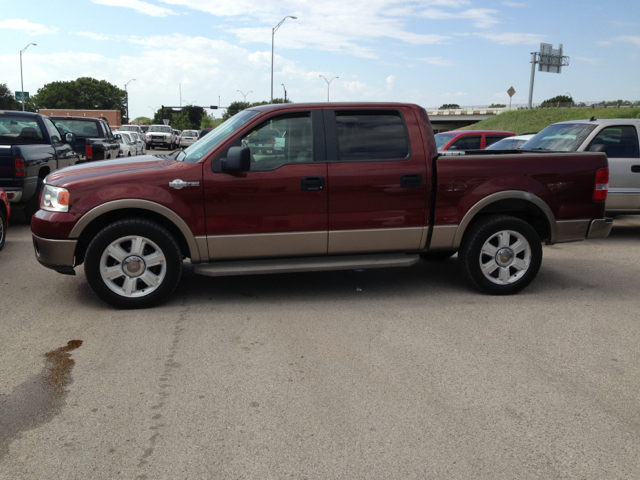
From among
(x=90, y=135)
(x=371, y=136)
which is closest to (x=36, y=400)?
(x=371, y=136)

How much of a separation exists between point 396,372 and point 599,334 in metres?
2.09

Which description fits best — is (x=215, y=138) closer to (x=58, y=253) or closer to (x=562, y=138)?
(x=58, y=253)

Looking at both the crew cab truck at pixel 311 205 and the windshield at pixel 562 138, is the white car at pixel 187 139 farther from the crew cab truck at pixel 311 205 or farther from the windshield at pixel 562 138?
the crew cab truck at pixel 311 205

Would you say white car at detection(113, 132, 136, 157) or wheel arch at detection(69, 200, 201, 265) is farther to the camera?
white car at detection(113, 132, 136, 157)

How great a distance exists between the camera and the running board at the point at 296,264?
5629mm

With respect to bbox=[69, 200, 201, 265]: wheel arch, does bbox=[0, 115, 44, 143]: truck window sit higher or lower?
higher

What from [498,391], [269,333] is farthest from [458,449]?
[269,333]

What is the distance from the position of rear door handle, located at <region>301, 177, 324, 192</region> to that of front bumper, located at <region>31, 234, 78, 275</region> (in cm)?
218

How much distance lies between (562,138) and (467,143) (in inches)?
267

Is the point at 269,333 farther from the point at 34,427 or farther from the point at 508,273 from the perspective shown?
the point at 508,273

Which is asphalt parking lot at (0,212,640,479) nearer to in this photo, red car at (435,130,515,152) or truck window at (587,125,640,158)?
truck window at (587,125,640,158)

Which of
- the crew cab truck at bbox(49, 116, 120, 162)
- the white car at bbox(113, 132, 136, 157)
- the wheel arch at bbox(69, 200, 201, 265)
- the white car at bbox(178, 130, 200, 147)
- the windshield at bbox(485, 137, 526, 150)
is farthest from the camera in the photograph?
the white car at bbox(178, 130, 200, 147)

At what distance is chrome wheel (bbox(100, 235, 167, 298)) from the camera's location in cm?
552

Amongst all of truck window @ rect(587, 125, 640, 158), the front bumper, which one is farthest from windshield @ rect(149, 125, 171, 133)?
the front bumper
